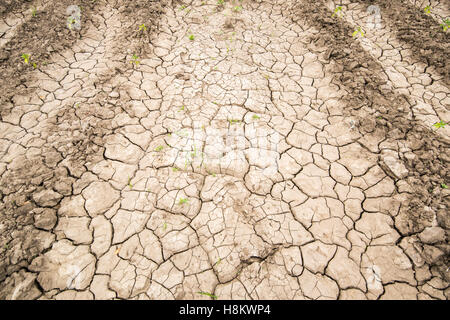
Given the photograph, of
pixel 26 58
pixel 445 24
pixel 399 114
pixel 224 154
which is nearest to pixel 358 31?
pixel 445 24

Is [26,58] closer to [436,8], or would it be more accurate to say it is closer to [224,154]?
[224,154]

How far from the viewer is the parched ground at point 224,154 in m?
1.62

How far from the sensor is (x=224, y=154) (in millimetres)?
2207

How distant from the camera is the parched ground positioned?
63.7 inches

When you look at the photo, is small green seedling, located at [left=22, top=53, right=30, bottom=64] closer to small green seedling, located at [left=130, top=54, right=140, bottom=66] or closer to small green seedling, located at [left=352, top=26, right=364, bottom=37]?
small green seedling, located at [left=130, top=54, right=140, bottom=66]

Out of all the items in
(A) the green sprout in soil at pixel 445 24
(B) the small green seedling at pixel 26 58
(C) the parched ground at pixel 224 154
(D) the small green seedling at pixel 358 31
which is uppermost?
(A) the green sprout in soil at pixel 445 24

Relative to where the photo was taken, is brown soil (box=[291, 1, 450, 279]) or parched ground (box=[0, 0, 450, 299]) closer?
parched ground (box=[0, 0, 450, 299])

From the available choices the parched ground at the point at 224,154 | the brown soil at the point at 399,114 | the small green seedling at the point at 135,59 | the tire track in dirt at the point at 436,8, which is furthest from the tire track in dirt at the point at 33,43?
the tire track in dirt at the point at 436,8

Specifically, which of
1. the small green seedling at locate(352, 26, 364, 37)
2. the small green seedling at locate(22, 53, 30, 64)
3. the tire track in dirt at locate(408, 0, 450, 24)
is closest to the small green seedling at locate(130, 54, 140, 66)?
the small green seedling at locate(22, 53, 30, 64)

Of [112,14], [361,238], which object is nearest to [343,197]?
[361,238]

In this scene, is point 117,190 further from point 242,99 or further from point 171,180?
point 242,99

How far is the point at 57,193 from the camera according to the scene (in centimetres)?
191

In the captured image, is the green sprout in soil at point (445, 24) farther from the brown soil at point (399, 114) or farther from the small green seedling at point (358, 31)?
the small green seedling at point (358, 31)
